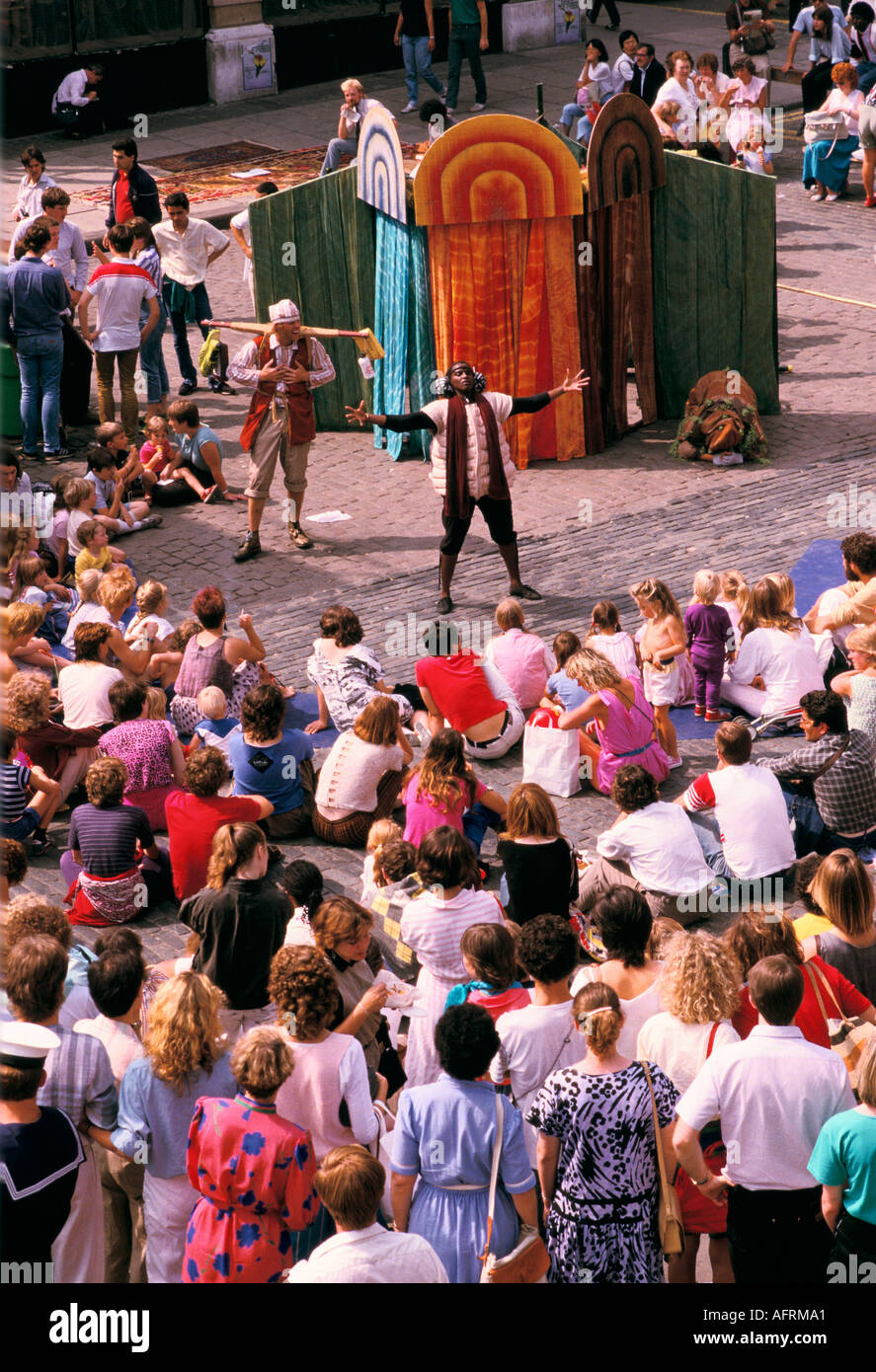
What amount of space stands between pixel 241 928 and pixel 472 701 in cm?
328

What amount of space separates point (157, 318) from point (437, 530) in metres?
3.06

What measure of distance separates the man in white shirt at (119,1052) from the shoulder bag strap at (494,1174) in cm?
121

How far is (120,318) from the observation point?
14.1 metres

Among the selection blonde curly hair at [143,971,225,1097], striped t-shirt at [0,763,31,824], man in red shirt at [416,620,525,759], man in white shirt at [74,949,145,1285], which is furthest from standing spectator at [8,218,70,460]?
blonde curly hair at [143,971,225,1097]

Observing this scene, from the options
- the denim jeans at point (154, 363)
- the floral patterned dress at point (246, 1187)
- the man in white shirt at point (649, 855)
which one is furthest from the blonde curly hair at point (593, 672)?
the denim jeans at point (154, 363)

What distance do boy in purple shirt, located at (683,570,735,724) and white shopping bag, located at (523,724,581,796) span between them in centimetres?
116

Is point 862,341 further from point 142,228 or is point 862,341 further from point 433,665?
point 433,665

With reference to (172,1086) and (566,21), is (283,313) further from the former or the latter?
(566,21)

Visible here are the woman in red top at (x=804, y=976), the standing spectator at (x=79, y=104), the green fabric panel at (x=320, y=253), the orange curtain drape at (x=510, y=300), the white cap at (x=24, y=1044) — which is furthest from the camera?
the standing spectator at (x=79, y=104)

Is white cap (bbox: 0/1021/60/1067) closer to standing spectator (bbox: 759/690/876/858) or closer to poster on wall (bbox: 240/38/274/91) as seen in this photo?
standing spectator (bbox: 759/690/876/858)

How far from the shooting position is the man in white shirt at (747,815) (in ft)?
27.0

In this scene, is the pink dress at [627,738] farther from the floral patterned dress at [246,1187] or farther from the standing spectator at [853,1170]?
the floral patterned dress at [246,1187]

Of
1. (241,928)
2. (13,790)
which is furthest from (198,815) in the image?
(241,928)

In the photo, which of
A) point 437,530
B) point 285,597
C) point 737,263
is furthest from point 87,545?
point 737,263
